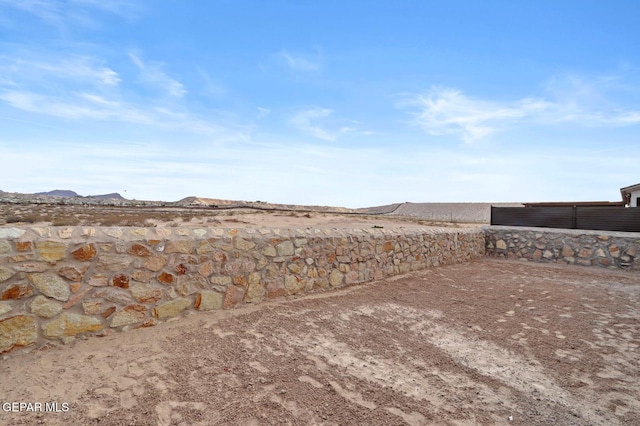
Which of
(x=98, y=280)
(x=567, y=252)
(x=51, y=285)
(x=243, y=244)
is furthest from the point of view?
(x=567, y=252)

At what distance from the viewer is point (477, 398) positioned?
3.15m

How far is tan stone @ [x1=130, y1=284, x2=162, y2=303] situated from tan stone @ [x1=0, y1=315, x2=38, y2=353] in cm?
93

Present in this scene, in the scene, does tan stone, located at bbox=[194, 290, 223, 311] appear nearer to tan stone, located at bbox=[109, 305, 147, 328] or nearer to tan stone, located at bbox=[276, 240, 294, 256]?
tan stone, located at bbox=[109, 305, 147, 328]

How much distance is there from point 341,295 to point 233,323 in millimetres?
2237

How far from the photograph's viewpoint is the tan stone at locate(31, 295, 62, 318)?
3.49 meters

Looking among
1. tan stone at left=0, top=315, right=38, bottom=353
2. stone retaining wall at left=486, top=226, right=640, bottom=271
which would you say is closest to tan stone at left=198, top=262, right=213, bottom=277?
tan stone at left=0, top=315, right=38, bottom=353

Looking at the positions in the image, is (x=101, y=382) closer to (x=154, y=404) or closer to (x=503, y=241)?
(x=154, y=404)

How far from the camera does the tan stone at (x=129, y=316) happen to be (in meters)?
3.94

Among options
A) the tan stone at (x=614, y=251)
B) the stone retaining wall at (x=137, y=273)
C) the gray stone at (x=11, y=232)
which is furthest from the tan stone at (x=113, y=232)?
the tan stone at (x=614, y=251)

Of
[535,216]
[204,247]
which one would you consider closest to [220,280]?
[204,247]

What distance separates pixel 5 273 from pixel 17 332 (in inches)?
23.3

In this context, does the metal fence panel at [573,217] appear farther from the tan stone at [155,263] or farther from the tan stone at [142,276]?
the tan stone at [142,276]

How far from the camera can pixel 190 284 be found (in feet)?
14.9

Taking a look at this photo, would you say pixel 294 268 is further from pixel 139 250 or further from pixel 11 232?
pixel 11 232
